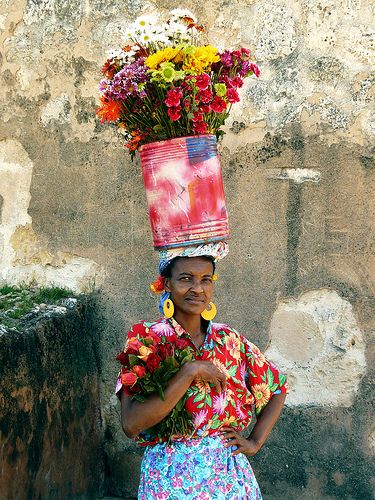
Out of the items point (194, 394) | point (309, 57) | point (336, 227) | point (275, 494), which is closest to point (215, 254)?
point (194, 394)

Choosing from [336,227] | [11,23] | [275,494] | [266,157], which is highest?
[11,23]

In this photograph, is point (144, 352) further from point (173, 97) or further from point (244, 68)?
point (244, 68)

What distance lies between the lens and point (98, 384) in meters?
4.48

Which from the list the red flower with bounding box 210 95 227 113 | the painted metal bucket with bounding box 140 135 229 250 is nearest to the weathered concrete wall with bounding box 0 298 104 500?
the painted metal bucket with bounding box 140 135 229 250

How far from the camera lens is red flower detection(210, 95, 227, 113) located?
3035 mm

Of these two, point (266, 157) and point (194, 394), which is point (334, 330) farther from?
point (194, 394)

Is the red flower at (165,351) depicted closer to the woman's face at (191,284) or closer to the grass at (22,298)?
the woman's face at (191,284)

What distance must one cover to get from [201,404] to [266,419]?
36cm

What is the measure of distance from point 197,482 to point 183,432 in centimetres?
18

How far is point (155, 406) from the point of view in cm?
278

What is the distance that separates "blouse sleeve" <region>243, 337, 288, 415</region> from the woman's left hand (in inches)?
6.8

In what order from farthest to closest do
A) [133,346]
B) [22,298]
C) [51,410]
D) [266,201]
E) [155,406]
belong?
[22,298] → [266,201] → [51,410] → [133,346] → [155,406]

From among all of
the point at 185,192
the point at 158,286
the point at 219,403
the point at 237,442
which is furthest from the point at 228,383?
the point at 185,192

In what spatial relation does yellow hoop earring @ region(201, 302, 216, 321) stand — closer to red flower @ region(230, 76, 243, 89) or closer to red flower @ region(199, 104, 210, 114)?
red flower @ region(199, 104, 210, 114)
